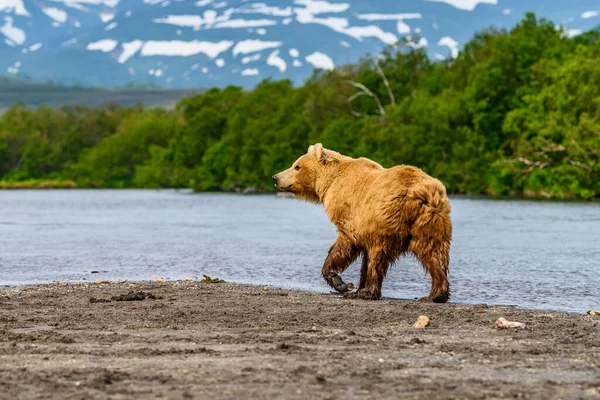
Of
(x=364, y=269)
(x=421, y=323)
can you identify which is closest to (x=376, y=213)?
(x=364, y=269)

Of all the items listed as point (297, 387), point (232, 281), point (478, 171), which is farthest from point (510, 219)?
point (478, 171)

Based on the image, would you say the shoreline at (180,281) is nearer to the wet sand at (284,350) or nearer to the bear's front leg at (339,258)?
the bear's front leg at (339,258)

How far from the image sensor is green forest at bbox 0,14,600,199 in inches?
2633

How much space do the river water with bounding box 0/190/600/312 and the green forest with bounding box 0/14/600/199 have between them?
95.6 ft

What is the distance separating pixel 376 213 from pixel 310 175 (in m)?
Result: 2.12

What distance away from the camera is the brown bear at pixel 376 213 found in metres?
12.8

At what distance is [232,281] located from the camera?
17.5 m

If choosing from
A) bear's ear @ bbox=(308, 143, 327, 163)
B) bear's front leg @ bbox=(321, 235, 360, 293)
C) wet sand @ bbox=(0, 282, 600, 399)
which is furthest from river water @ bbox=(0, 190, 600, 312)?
wet sand @ bbox=(0, 282, 600, 399)

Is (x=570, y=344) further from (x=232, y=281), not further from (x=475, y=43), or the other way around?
(x=475, y=43)

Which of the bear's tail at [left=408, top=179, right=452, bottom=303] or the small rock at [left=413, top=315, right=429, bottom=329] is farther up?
the bear's tail at [left=408, top=179, right=452, bottom=303]

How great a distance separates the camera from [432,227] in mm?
12734

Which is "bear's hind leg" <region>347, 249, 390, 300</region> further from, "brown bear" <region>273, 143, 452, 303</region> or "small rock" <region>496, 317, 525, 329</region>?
"small rock" <region>496, 317, 525, 329</region>

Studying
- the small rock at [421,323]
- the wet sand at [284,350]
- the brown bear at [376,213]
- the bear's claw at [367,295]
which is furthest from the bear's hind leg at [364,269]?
the small rock at [421,323]

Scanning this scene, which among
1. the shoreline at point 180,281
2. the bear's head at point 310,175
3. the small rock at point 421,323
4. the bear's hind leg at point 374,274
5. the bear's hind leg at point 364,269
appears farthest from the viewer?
the bear's head at point 310,175
